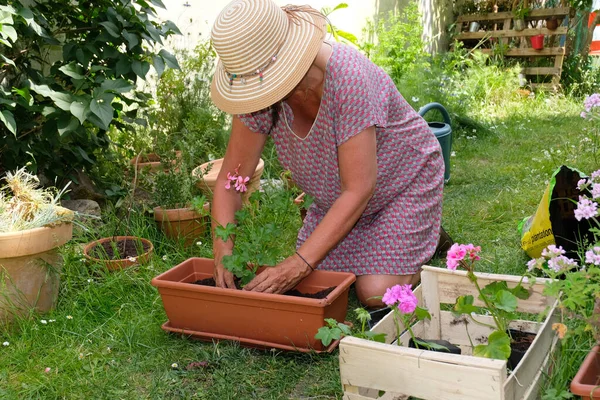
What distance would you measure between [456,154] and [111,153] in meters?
2.95

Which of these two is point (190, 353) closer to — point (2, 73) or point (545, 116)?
point (2, 73)

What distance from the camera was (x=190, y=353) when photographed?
2561mm

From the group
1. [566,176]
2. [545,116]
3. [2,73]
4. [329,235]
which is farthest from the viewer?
[545,116]

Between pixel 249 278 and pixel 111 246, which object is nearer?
pixel 249 278

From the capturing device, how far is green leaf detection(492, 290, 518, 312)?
1849mm

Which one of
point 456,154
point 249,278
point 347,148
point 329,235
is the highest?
point 347,148

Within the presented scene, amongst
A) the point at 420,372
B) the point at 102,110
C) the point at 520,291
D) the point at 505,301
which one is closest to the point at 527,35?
the point at 102,110

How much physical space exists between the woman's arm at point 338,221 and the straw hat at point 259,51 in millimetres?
375

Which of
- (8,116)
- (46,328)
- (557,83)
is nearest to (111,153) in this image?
(8,116)

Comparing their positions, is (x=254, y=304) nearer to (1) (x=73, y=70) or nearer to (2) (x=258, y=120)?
(2) (x=258, y=120)

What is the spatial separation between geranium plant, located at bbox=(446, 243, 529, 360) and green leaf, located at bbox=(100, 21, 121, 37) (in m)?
2.14

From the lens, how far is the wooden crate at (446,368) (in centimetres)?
162

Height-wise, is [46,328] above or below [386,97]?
below

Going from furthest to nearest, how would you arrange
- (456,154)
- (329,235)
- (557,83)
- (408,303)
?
1. (557,83)
2. (456,154)
3. (329,235)
4. (408,303)
